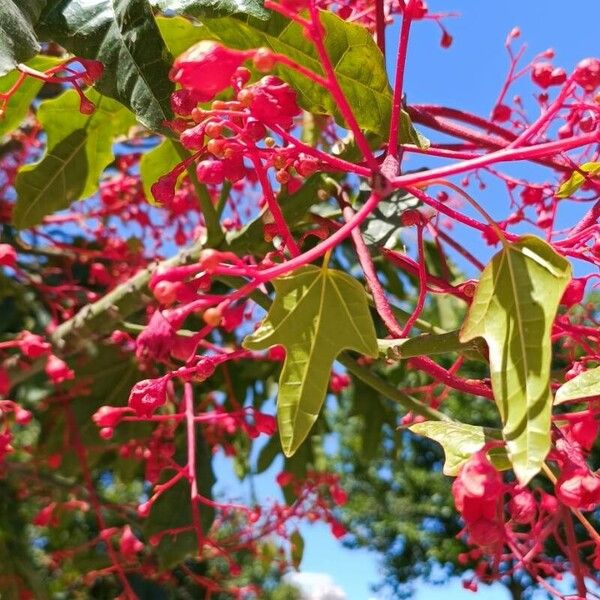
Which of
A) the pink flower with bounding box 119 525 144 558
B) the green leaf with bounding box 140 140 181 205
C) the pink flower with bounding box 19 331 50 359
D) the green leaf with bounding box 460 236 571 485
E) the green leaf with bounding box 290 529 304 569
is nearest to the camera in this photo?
the green leaf with bounding box 460 236 571 485

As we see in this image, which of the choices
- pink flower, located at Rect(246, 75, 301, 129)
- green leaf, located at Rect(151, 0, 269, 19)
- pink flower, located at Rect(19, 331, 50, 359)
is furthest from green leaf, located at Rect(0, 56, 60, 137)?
pink flower, located at Rect(246, 75, 301, 129)

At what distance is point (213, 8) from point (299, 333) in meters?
0.32

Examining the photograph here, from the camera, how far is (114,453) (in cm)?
226

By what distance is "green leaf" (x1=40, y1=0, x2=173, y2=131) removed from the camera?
0.82m

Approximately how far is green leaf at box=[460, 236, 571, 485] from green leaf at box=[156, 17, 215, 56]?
0.42 meters

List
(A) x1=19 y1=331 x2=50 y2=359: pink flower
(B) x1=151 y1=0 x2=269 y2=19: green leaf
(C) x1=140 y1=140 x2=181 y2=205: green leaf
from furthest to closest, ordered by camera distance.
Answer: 1. (C) x1=140 y1=140 x2=181 y2=205: green leaf
2. (A) x1=19 y1=331 x2=50 y2=359: pink flower
3. (B) x1=151 y1=0 x2=269 y2=19: green leaf

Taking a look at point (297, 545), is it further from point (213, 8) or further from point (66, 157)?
point (213, 8)

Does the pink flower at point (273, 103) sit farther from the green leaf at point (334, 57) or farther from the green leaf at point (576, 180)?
the green leaf at point (576, 180)

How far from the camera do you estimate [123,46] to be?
0.85 meters

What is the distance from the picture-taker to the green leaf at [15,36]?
2.61ft

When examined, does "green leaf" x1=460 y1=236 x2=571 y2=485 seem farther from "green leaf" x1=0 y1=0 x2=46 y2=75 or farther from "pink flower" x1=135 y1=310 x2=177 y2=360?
"green leaf" x1=0 y1=0 x2=46 y2=75

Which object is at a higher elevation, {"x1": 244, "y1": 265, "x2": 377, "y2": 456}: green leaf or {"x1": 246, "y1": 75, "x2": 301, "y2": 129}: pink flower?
{"x1": 246, "y1": 75, "x2": 301, "y2": 129}: pink flower

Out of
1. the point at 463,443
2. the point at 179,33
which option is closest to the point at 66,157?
the point at 179,33

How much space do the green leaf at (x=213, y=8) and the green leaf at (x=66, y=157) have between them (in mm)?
479
